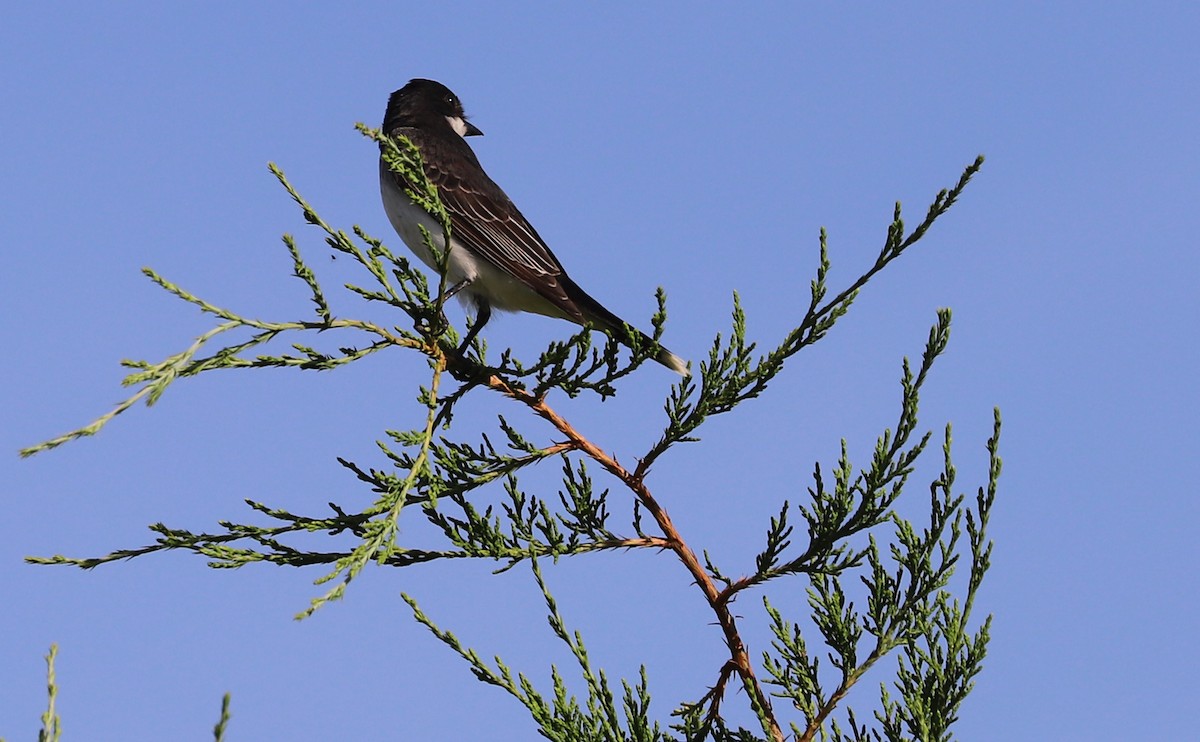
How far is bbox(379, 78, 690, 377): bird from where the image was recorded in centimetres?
727

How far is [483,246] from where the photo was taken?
7.56m

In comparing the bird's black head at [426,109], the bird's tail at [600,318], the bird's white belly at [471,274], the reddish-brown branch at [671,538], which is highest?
the bird's black head at [426,109]

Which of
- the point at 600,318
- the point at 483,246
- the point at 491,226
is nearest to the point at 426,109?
the point at 491,226

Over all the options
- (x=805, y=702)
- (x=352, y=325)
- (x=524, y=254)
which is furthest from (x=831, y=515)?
(x=524, y=254)

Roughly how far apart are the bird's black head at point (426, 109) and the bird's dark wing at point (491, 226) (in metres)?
0.59

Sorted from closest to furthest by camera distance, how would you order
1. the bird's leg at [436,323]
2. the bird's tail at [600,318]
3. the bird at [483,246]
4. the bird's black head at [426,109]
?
the bird's leg at [436,323] → the bird's tail at [600,318] → the bird at [483,246] → the bird's black head at [426,109]

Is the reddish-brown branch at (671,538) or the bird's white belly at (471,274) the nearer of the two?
the reddish-brown branch at (671,538)

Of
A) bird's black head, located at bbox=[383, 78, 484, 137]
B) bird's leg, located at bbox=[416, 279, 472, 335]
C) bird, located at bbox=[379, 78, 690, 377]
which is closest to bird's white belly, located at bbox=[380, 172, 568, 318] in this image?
bird, located at bbox=[379, 78, 690, 377]

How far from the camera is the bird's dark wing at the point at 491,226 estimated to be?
729 cm

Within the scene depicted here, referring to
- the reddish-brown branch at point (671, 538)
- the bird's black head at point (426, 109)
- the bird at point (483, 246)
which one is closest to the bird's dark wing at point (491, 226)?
the bird at point (483, 246)

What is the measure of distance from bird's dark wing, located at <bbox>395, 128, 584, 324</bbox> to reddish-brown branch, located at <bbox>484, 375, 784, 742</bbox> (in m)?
1.97

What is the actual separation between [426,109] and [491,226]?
2.19 m

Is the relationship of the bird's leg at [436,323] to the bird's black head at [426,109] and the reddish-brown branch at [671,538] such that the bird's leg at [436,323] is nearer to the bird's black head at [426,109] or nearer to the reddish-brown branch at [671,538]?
the reddish-brown branch at [671,538]

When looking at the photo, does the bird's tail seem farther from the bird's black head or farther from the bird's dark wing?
the bird's black head
